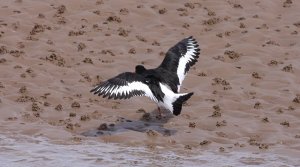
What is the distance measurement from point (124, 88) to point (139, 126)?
2.32ft

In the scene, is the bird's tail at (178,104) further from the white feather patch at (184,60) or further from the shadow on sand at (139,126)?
the white feather patch at (184,60)

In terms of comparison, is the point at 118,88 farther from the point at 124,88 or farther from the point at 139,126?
the point at 139,126

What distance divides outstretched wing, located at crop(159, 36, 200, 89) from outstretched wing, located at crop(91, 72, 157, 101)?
943mm

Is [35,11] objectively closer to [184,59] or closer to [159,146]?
[184,59]

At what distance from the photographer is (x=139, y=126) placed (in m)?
11.8

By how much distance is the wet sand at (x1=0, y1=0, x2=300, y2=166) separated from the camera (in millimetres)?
10875

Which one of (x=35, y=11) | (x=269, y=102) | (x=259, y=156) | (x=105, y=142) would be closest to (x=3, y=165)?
(x=105, y=142)

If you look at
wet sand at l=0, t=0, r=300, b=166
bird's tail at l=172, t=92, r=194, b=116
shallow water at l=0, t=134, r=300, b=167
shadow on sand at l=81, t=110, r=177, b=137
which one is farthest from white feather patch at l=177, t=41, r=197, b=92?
shallow water at l=0, t=134, r=300, b=167

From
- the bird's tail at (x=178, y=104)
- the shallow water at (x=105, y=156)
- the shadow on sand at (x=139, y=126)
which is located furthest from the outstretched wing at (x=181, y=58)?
the shallow water at (x=105, y=156)

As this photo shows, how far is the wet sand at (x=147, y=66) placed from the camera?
428 inches

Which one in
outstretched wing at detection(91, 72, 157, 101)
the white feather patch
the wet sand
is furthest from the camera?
the white feather patch

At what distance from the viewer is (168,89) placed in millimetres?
11852

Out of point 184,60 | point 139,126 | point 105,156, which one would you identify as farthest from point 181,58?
point 105,156

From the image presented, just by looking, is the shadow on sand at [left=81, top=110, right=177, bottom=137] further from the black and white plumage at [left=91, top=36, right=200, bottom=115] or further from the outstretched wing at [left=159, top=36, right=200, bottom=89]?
the outstretched wing at [left=159, top=36, right=200, bottom=89]
